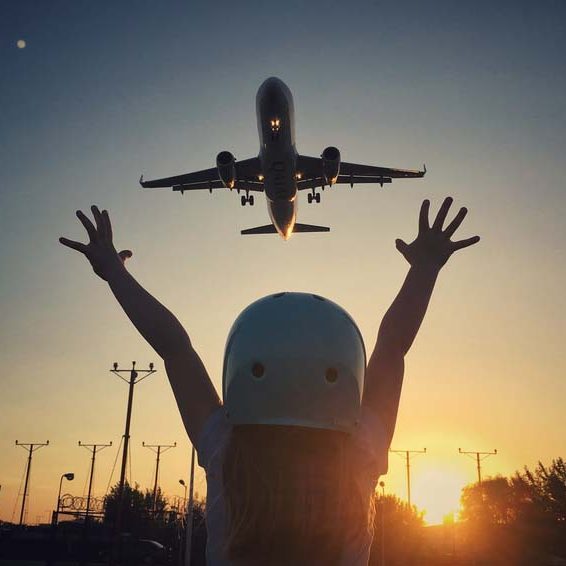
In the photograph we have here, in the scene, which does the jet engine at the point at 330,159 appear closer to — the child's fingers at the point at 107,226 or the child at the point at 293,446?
the child's fingers at the point at 107,226

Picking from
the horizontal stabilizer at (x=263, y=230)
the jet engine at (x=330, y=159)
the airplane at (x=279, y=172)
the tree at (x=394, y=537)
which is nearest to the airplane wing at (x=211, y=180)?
the airplane at (x=279, y=172)

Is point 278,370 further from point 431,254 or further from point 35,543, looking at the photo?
point 35,543

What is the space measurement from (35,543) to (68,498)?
27.6ft

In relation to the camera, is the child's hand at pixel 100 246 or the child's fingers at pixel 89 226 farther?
the child's fingers at pixel 89 226

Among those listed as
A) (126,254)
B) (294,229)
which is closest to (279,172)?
(294,229)

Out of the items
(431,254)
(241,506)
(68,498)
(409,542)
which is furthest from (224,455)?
(409,542)

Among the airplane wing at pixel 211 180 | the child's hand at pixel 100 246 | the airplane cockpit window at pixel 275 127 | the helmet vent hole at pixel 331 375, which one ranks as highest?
the airplane wing at pixel 211 180

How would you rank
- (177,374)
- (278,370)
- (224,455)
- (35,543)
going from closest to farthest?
(278,370)
(224,455)
(177,374)
(35,543)

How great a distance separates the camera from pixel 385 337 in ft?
13.0

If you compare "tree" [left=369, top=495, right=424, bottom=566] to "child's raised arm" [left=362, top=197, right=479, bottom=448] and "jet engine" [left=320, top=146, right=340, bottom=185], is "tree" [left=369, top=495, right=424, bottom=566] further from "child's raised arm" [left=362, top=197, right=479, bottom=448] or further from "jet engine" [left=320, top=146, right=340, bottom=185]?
"child's raised arm" [left=362, top=197, right=479, bottom=448]

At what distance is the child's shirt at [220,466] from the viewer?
3.00 meters

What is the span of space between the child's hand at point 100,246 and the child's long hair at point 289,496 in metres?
1.73

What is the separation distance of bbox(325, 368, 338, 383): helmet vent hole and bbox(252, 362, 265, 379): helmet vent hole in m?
0.29

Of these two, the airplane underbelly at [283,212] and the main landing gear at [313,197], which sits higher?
the main landing gear at [313,197]
